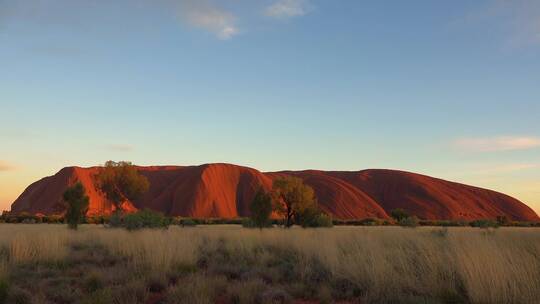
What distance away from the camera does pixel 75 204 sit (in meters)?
38.2

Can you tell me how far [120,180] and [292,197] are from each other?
28.0m

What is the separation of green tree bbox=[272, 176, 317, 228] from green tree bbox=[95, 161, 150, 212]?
2346cm

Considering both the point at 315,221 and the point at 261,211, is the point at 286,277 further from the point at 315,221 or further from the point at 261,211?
the point at 315,221

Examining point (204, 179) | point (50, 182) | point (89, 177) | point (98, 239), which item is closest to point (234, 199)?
point (204, 179)

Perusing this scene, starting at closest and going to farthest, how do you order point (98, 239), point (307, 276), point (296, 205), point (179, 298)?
1. point (179, 298)
2. point (307, 276)
3. point (98, 239)
4. point (296, 205)

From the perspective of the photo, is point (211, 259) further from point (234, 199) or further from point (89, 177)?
point (89, 177)

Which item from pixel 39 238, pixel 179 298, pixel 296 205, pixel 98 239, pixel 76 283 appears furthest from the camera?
pixel 296 205

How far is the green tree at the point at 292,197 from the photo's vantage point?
56219 mm

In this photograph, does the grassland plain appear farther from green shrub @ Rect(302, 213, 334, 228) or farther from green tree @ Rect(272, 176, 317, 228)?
green tree @ Rect(272, 176, 317, 228)

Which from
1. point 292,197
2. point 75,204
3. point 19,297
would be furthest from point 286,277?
point 292,197

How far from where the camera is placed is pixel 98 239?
17.7 meters

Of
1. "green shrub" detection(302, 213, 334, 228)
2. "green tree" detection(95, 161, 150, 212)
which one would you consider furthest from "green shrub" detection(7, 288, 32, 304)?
"green tree" detection(95, 161, 150, 212)

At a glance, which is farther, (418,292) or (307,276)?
(307,276)

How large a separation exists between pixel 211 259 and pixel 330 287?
4902 mm
